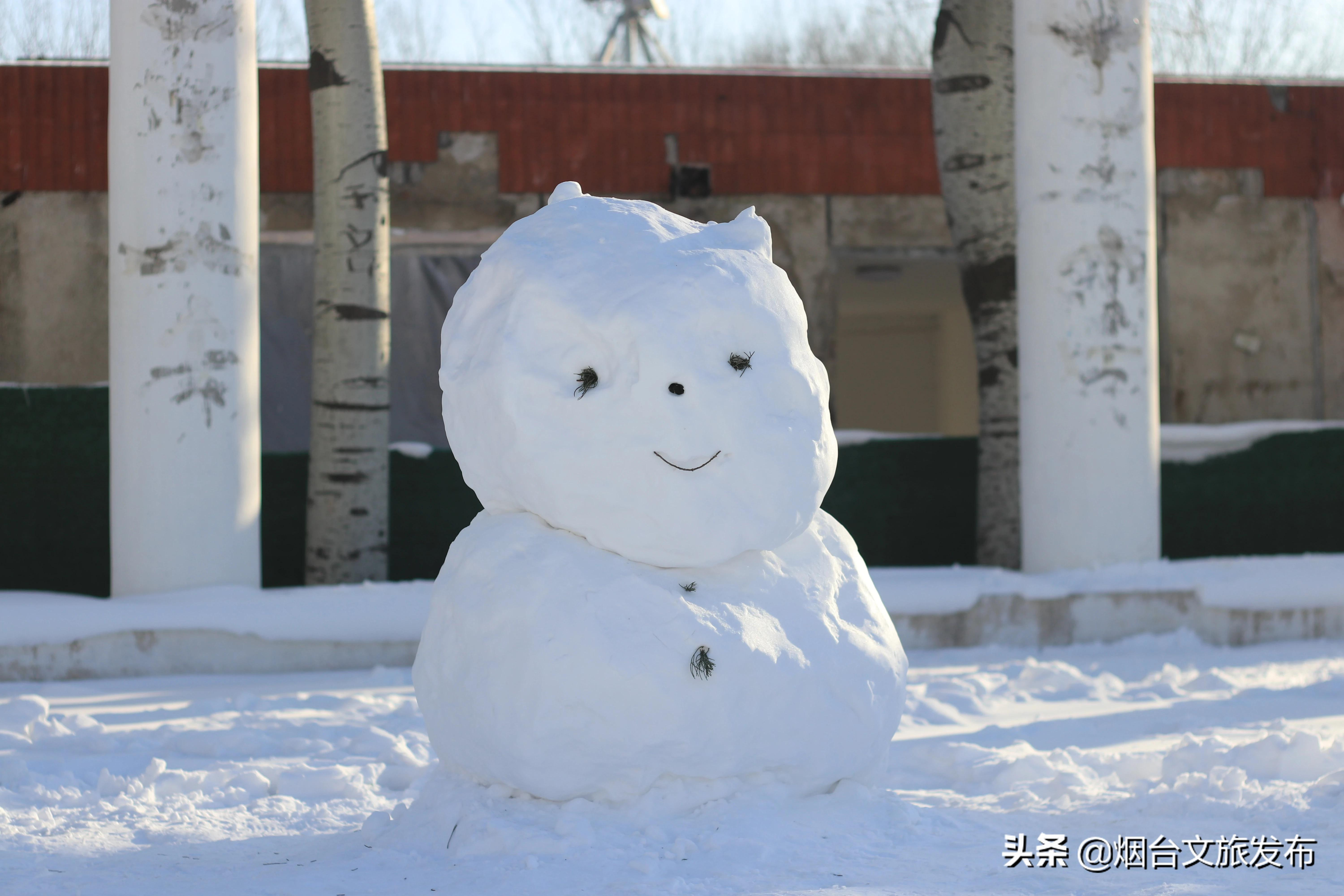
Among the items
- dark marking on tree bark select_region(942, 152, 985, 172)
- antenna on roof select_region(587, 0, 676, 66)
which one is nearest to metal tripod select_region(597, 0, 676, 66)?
antenna on roof select_region(587, 0, 676, 66)

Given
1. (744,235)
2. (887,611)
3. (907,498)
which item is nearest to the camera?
(744,235)

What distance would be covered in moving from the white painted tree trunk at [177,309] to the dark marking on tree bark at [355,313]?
2.24 feet

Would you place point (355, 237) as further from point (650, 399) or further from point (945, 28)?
point (650, 399)

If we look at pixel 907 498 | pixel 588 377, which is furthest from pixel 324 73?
pixel 588 377

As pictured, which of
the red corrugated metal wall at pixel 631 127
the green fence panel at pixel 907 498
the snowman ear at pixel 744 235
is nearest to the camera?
the snowman ear at pixel 744 235

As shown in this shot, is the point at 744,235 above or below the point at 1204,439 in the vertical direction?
above

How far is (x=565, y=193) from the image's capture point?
3.38m

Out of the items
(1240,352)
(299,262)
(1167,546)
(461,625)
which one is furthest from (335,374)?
(1240,352)

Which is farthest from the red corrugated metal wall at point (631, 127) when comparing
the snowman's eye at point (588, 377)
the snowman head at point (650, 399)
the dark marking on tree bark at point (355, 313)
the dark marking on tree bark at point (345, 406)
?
the snowman's eye at point (588, 377)

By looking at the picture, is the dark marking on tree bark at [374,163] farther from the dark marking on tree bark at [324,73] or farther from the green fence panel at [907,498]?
the green fence panel at [907,498]

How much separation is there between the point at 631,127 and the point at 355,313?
5.15 metres

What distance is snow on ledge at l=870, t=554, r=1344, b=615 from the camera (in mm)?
6121

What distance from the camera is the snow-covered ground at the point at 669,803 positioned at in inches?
107

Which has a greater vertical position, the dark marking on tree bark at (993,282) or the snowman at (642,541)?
the dark marking on tree bark at (993,282)
